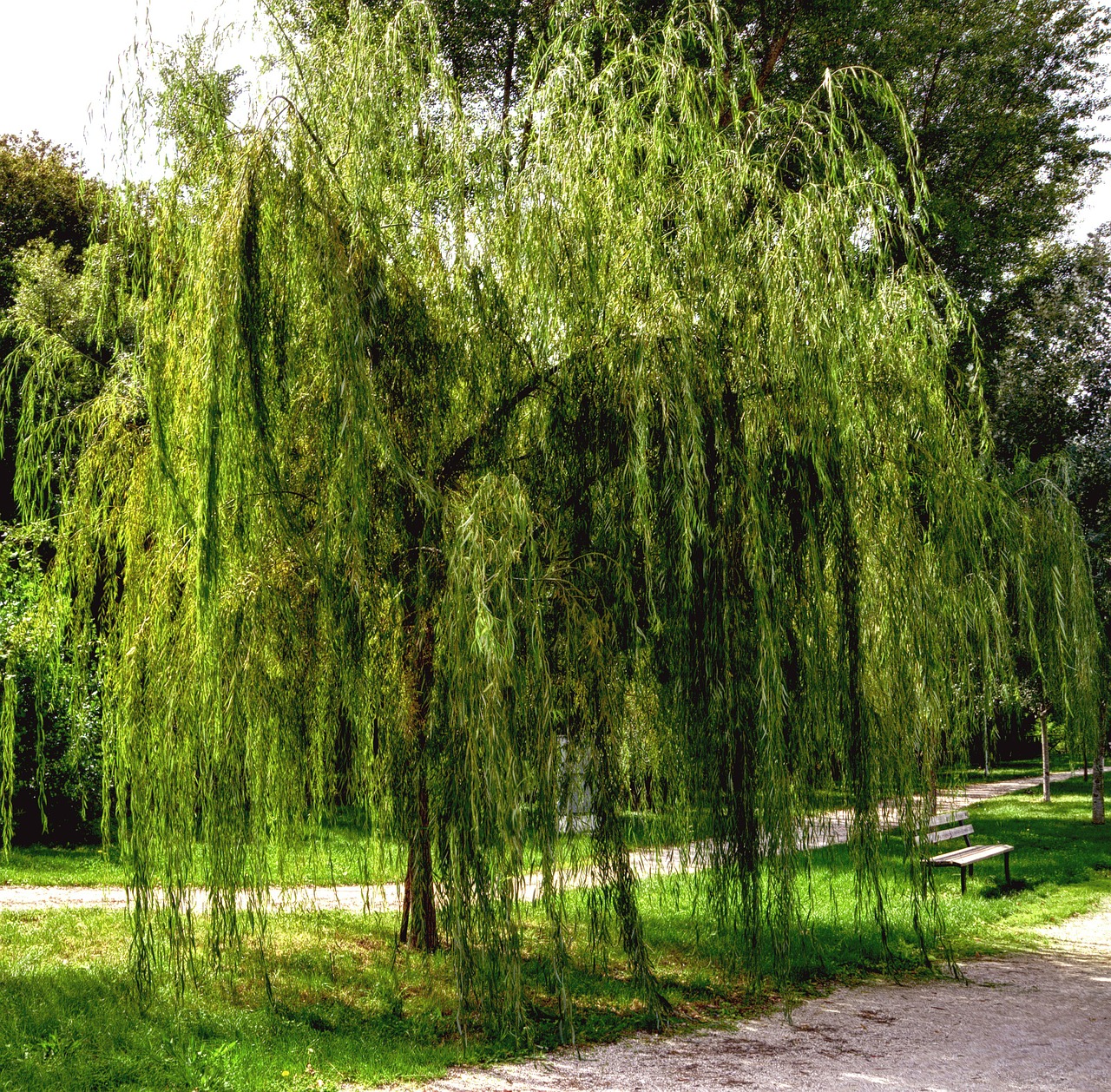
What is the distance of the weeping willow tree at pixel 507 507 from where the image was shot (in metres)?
5.40

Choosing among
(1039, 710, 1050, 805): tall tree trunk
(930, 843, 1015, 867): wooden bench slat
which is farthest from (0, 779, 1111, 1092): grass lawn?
(1039, 710, 1050, 805): tall tree trunk

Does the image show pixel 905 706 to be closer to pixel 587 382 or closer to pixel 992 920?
pixel 587 382

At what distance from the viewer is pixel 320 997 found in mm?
6961

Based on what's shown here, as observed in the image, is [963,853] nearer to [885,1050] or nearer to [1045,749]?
[885,1050]

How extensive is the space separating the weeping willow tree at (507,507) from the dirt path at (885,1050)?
1.93 ft

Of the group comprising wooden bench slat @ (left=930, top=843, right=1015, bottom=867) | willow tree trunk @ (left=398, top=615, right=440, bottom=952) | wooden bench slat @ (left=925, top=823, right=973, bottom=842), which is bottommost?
wooden bench slat @ (left=930, top=843, right=1015, bottom=867)

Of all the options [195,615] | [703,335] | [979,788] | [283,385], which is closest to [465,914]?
[195,615]

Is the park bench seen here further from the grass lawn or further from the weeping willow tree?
the weeping willow tree

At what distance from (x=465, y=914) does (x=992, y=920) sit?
303 inches

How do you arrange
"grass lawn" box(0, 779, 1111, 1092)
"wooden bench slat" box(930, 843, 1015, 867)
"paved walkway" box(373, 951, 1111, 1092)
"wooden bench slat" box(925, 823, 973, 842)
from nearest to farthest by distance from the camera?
1. "grass lawn" box(0, 779, 1111, 1092)
2. "paved walkway" box(373, 951, 1111, 1092)
3. "wooden bench slat" box(925, 823, 973, 842)
4. "wooden bench slat" box(930, 843, 1015, 867)

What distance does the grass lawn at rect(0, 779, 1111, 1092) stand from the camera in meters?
5.69

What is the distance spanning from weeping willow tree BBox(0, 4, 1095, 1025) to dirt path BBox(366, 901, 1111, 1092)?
589 mm

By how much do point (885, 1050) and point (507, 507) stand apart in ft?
14.3

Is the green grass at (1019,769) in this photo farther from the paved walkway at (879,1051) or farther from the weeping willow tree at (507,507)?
the weeping willow tree at (507,507)
